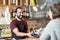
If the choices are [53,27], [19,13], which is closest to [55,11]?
[53,27]

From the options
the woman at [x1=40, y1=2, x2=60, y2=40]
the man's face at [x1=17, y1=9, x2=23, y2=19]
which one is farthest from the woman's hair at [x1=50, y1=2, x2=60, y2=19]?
the man's face at [x1=17, y1=9, x2=23, y2=19]

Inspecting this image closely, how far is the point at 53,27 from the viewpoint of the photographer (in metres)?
1.65

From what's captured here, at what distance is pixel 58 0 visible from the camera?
1.80m

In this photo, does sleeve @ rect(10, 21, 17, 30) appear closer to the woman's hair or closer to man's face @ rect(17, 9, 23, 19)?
man's face @ rect(17, 9, 23, 19)

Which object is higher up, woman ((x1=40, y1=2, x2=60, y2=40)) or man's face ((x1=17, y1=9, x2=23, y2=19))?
man's face ((x1=17, y1=9, x2=23, y2=19))

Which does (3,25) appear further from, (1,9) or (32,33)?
(32,33)

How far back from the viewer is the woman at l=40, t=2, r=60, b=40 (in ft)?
5.39

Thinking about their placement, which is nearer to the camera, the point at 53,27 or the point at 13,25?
the point at 53,27

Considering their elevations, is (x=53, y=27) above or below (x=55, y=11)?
below

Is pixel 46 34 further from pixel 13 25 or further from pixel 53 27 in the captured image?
pixel 13 25

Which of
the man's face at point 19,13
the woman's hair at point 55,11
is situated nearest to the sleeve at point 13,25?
the man's face at point 19,13

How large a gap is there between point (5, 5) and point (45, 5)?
438mm

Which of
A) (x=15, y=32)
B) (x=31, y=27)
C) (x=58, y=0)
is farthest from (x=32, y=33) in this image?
(x=58, y=0)

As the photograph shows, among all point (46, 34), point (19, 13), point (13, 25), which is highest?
point (19, 13)
